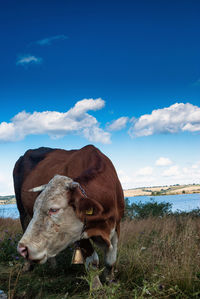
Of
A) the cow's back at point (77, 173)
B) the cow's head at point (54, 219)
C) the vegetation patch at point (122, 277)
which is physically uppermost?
the cow's back at point (77, 173)

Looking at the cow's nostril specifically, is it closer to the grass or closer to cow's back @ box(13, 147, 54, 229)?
the grass

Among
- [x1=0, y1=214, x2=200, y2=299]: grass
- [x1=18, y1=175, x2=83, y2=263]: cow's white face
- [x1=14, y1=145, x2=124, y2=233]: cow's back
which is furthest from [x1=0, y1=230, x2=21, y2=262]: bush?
[x1=18, y1=175, x2=83, y2=263]: cow's white face

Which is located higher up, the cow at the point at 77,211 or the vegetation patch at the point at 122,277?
the cow at the point at 77,211

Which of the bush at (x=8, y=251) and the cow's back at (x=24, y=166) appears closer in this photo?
the bush at (x=8, y=251)

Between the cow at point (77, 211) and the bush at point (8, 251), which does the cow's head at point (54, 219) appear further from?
the bush at point (8, 251)

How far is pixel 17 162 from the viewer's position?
7.62 meters

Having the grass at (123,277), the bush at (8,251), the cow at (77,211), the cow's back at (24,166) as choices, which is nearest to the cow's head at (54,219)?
the cow at (77,211)

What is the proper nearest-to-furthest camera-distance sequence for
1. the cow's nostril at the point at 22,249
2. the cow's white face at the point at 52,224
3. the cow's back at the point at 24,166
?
1. the cow's nostril at the point at 22,249
2. the cow's white face at the point at 52,224
3. the cow's back at the point at 24,166

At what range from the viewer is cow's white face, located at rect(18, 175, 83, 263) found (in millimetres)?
3338

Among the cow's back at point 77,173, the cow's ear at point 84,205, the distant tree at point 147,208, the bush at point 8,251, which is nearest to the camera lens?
the cow's ear at point 84,205

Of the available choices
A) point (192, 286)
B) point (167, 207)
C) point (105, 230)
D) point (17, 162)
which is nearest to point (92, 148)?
point (105, 230)

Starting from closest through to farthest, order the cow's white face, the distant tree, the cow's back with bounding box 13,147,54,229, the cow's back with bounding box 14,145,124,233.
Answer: the cow's white face < the cow's back with bounding box 14,145,124,233 < the cow's back with bounding box 13,147,54,229 < the distant tree

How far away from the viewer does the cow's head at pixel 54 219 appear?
3367mm

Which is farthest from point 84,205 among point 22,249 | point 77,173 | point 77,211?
point 77,173
